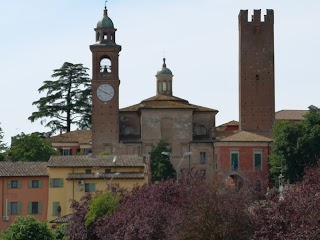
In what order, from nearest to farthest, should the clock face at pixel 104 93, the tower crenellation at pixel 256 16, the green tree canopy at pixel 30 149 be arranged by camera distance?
1. the green tree canopy at pixel 30 149
2. the clock face at pixel 104 93
3. the tower crenellation at pixel 256 16

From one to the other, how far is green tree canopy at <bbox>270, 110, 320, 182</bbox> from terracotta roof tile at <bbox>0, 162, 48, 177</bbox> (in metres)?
17.1

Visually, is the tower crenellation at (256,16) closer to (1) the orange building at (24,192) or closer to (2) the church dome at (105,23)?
(2) the church dome at (105,23)

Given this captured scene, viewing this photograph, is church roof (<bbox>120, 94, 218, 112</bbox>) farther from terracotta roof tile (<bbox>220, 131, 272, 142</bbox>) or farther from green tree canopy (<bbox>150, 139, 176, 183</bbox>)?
terracotta roof tile (<bbox>220, 131, 272, 142</bbox>)

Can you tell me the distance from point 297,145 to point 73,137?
2771 centimetres

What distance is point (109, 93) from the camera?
10888 cm

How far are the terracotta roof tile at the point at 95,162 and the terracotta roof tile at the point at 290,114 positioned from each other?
101ft

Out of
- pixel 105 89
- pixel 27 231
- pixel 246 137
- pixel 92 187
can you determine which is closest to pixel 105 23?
pixel 105 89

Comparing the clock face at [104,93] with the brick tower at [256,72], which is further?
the brick tower at [256,72]

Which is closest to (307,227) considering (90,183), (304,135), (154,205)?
(154,205)

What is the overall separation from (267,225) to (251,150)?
5993cm

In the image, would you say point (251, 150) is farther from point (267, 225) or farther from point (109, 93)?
point (267, 225)

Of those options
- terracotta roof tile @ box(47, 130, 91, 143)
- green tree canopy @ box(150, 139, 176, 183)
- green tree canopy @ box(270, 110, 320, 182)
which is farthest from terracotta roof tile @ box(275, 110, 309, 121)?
green tree canopy @ box(270, 110, 320, 182)

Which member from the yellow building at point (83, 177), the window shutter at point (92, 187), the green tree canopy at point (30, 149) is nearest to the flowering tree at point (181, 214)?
the yellow building at point (83, 177)

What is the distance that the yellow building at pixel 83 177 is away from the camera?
8106 cm
